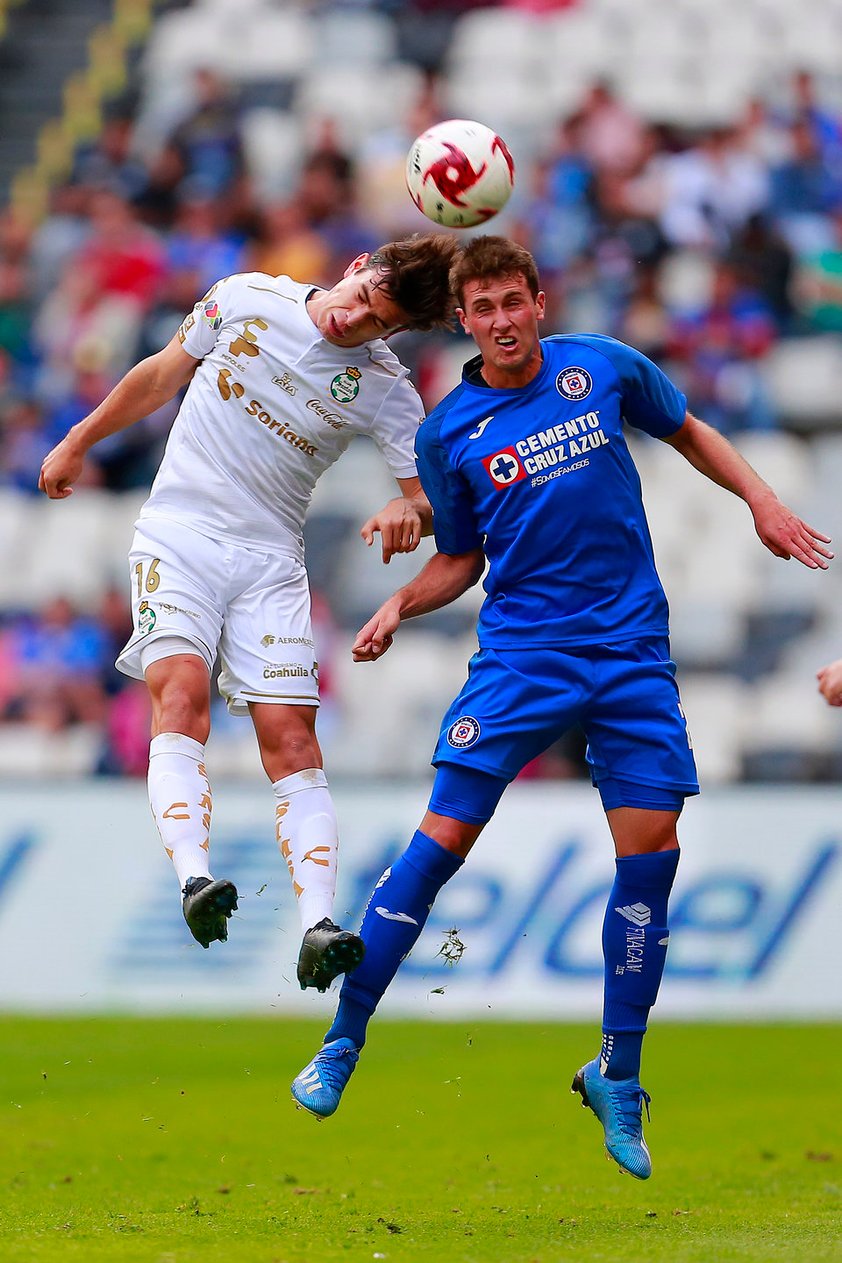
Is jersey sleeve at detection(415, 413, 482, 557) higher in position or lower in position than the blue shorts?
higher

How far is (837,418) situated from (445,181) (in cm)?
1039

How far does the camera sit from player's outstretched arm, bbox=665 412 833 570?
6.80 metres

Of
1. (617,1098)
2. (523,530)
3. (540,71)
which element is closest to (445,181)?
(523,530)

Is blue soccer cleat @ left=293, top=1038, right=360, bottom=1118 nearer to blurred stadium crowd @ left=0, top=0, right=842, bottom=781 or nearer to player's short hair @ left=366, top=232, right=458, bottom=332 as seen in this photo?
player's short hair @ left=366, top=232, right=458, bottom=332

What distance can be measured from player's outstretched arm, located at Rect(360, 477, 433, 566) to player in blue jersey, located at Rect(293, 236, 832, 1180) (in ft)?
0.41

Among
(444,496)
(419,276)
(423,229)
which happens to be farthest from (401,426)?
(423,229)

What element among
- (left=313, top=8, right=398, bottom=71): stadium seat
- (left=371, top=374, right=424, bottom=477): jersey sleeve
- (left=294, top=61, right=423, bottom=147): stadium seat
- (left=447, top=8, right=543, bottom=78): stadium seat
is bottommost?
(left=294, top=61, right=423, bottom=147): stadium seat

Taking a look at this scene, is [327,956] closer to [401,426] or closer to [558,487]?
[558,487]

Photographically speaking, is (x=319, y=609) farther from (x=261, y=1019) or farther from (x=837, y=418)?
(x=837, y=418)

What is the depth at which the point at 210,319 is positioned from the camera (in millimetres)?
7301

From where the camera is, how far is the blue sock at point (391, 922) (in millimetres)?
6875

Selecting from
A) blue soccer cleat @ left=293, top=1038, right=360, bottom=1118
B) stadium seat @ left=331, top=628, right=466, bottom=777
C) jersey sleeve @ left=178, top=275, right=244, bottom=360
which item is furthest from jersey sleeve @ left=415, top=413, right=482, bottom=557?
stadium seat @ left=331, top=628, right=466, bottom=777

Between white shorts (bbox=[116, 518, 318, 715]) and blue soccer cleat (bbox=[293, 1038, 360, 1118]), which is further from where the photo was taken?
white shorts (bbox=[116, 518, 318, 715])

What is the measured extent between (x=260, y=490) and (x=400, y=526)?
2.32ft
